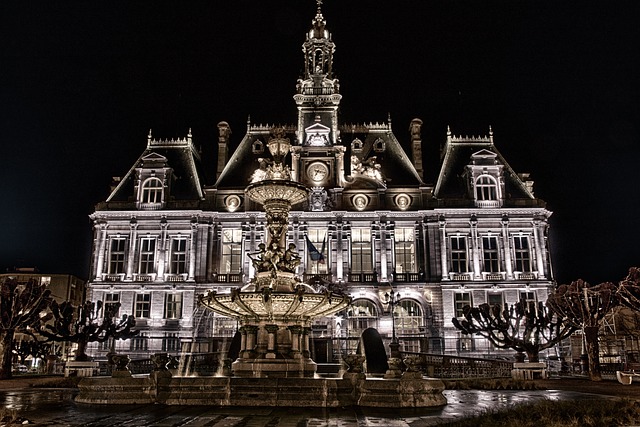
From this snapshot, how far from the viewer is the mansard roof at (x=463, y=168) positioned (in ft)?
160

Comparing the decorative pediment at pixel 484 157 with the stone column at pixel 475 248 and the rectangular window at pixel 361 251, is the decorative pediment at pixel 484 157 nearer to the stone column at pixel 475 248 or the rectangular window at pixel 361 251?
the stone column at pixel 475 248

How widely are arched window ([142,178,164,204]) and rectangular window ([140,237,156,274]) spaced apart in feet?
11.8

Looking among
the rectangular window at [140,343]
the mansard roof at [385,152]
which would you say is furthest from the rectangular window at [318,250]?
the rectangular window at [140,343]

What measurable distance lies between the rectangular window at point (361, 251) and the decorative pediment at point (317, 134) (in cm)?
827

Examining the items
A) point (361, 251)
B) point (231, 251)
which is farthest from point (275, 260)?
point (231, 251)

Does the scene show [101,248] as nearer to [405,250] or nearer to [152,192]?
[152,192]

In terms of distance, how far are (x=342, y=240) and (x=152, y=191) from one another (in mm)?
17480

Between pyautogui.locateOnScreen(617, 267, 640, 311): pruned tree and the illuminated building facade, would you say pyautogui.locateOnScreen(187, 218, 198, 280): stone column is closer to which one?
the illuminated building facade

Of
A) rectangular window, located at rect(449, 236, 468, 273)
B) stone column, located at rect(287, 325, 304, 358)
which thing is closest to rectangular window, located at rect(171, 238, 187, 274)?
rectangular window, located at rect(449, 236, 468, 273)

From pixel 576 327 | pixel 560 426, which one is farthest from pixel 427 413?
pixel 576 327

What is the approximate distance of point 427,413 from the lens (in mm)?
12539

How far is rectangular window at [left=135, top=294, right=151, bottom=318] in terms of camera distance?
4616 centimetres

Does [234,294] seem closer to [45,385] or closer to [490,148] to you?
[45,385]

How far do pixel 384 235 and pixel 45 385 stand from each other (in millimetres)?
29406
